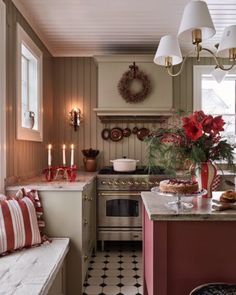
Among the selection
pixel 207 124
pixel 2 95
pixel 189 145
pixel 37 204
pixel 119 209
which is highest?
pixel 2 95

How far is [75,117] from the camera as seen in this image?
3.90 metres

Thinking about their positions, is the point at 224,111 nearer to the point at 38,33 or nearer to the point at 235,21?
the point at 235,21

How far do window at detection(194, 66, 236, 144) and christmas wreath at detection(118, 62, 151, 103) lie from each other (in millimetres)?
815

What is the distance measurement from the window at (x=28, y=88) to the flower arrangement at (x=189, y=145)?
1.48 metres

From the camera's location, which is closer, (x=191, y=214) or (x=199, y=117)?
(x=191, y=214)

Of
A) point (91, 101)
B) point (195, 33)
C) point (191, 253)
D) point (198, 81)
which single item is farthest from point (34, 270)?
point (198, 81)

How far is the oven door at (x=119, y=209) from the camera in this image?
11.0 ft

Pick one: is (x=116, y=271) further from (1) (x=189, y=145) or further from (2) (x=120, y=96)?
(2) (x=120, y=96)

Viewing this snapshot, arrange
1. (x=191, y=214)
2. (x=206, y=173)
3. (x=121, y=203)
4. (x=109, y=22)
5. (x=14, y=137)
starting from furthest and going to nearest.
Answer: (x=121, y=203) < (x=109, y=22) < (x=14, y=137) < (x=206, y=173) < (x=191, y=214)

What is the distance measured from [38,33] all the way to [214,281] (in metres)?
3.03

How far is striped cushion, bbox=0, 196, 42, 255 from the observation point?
6.19 ft

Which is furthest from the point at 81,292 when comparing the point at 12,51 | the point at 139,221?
the point at 12,51

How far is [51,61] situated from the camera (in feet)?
12.8

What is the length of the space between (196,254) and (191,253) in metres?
0.03
